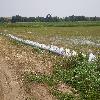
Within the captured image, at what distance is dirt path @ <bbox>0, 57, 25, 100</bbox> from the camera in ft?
39.6

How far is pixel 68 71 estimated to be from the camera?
50.0 ft

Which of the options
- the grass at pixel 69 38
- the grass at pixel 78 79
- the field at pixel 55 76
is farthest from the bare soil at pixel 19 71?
the grass at pixel 69 38

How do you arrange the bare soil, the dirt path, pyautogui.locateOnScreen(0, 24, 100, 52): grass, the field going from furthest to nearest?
pyautogui.locateOnScreen(0, 24, 100, 52): grass → the field → the bare soil → the dirt path

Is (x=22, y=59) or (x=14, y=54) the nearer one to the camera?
(x=22, y=59)

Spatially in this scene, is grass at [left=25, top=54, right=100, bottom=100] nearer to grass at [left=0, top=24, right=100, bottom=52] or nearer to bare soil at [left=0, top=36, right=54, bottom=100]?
bare soil at [left=0, top=36, right=54, bottom=100]

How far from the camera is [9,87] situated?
1310 cm

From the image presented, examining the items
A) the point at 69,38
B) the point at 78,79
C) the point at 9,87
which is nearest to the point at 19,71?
the point at 9,87

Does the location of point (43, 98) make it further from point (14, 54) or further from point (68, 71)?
point (14, 54)

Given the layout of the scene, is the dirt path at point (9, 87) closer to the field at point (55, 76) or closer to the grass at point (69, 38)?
the field at point (55, 76)

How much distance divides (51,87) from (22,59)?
549 cm

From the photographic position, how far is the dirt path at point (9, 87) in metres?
12.1

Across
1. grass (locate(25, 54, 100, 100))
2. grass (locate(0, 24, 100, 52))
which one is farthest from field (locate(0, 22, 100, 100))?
grass (locate(0, 24, 100, 52))

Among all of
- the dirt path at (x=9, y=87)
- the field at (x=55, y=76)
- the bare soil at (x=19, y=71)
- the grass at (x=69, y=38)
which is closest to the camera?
the dirt path at (x=9, y=87)

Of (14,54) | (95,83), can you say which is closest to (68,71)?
A: (95,83)
